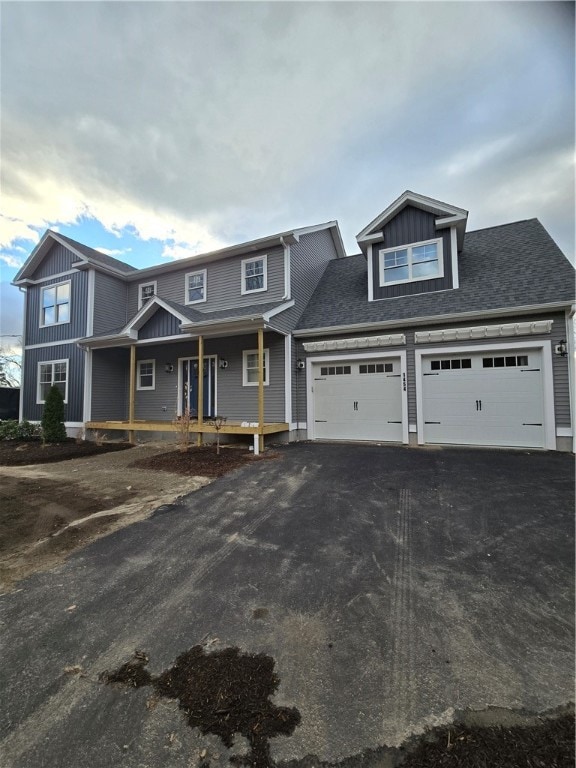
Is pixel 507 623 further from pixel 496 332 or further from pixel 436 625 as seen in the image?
pixel 496 332

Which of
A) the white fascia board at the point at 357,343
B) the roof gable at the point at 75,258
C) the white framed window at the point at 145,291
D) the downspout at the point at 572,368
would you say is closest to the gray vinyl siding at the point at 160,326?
the white framed window at the point at 145,291

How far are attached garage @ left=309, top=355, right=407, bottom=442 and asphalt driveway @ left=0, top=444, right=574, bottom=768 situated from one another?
457 centimetres

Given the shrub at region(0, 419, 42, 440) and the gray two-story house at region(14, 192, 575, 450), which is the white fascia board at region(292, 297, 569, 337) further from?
the shrub at region(0, 419, 42, 440)

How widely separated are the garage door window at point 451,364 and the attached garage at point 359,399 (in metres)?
0.84

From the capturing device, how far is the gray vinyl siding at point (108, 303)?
1245 cm

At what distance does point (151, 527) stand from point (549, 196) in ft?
42.2

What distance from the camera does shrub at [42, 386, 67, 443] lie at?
10719 mm

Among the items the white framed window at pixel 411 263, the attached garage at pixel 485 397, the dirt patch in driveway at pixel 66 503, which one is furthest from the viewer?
the white framed window at pixel 411 263

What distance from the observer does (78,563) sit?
321cm

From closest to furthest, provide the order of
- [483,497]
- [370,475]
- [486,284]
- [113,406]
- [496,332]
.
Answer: [483,497], [370,475], [496,332], [486,284], [113,406]

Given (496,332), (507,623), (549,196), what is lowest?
(507,623)

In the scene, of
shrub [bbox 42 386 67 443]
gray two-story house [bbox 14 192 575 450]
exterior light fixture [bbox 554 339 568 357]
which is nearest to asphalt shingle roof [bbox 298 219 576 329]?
gray two-story house [bbox 14 192 575 450]

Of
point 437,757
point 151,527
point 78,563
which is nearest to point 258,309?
point 151,527

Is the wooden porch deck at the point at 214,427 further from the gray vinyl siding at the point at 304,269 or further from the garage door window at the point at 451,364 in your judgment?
the garage door window at the point at 451,364
